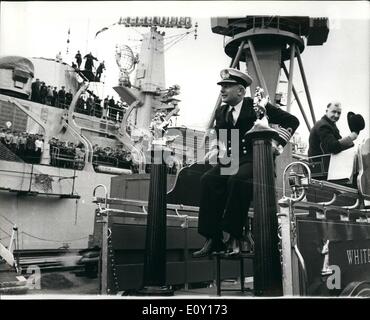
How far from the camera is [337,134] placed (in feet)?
9.28

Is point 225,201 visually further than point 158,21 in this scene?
No

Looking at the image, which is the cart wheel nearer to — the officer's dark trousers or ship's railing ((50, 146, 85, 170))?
the officer's dark trousers

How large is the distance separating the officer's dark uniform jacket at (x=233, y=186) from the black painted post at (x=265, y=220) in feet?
0.63

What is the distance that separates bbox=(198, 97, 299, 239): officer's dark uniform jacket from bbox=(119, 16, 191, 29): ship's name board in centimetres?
84

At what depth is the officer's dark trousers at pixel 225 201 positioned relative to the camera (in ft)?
7.91

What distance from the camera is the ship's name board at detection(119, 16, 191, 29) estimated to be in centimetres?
296

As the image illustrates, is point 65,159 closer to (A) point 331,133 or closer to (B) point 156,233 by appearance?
(B) point 156,233

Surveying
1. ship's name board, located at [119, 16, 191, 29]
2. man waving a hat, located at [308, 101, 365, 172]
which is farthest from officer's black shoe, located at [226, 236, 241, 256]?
ship's name board, located at [119, 16, 191, 29]

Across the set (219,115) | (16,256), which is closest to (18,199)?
(16,256)

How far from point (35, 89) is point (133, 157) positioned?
1.27m

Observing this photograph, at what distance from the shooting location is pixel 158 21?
3.04 metres

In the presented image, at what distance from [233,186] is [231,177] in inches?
2.7

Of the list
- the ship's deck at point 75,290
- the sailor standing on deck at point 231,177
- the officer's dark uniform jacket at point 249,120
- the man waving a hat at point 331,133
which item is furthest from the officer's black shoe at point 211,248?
the man waving a hat at point 331,133

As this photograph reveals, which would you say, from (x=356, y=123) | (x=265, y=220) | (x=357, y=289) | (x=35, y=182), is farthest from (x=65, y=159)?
(x=357, y=289)
